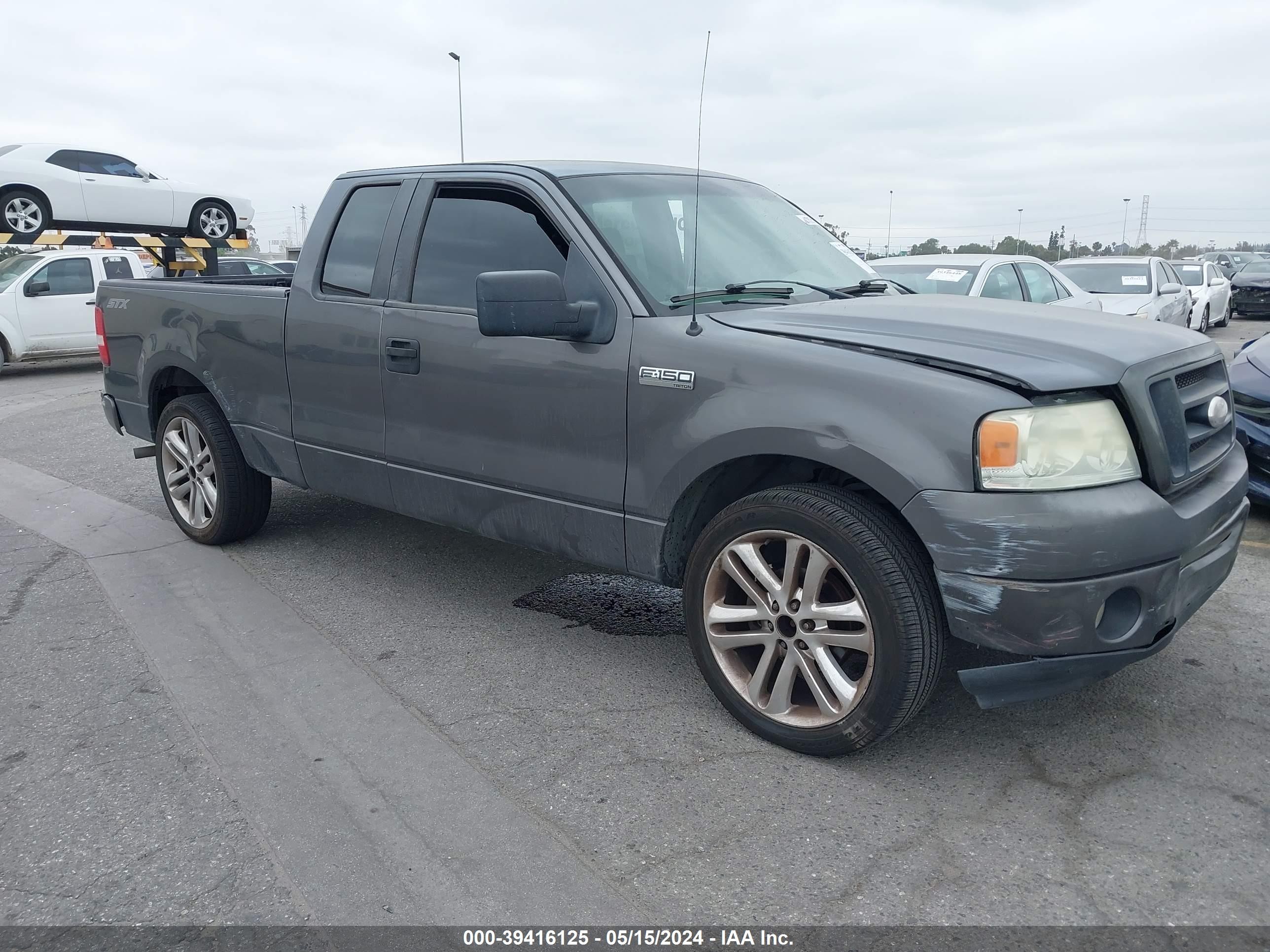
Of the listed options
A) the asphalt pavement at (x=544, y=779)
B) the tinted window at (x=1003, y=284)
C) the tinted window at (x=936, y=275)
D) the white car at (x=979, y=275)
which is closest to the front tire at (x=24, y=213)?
the asphalt pavement at (x=544, y=779)

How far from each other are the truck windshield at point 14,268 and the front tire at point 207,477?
10.7 metres

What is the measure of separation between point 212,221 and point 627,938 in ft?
53.4

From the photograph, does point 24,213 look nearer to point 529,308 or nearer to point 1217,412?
point 529,308

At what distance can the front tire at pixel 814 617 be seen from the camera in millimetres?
2926

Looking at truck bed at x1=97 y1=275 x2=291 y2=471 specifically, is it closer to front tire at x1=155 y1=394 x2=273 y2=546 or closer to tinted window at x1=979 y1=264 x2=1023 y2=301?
front tire at x1=155 y1=394 x2=273 y2=546

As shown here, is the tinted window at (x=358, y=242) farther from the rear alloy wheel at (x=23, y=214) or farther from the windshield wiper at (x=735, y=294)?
the rear alloy wheel at (x=23, y=214)

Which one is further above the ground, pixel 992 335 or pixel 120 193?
pixel 120 193

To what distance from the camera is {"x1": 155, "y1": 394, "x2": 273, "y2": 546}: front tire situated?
5254mm

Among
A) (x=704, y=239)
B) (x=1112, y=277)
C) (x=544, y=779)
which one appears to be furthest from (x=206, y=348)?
(x=1112, y=277)

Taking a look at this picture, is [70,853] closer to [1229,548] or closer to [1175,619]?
[1175,619]

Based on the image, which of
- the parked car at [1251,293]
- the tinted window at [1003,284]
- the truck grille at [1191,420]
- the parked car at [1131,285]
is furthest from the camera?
the parked car at [1251,293]

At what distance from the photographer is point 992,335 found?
3.10 metres

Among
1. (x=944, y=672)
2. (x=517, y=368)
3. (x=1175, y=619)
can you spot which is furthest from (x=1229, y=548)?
(x=517, y=368)

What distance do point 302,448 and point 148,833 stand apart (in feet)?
7.46
